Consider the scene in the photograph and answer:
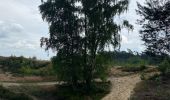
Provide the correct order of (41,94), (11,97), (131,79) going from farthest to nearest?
(131,79)
(41,94)
(11,97)

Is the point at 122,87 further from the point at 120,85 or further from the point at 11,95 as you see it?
the point at 11,95

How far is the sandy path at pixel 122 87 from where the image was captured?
3738 cm

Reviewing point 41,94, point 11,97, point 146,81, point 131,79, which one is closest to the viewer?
point 11,97

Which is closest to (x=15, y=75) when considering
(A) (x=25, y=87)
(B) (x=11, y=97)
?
(A) (x=25, y=87)

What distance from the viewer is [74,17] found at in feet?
132

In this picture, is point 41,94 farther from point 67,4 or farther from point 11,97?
point 67,4

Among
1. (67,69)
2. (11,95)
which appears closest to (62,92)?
(67,69)

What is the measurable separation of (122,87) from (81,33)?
6.36 m

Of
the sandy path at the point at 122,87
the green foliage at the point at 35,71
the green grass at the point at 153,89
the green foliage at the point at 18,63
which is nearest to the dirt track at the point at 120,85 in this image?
the sandy path at the point at 122,87

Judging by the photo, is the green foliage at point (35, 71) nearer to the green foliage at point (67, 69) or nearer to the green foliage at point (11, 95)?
the green foliage at point (67, 69)

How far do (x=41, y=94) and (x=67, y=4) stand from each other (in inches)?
327

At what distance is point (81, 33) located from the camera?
40.7 metres

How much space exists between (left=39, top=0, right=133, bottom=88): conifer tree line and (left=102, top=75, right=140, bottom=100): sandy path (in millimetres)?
2338

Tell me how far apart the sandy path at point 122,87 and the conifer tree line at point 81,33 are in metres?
2.34
